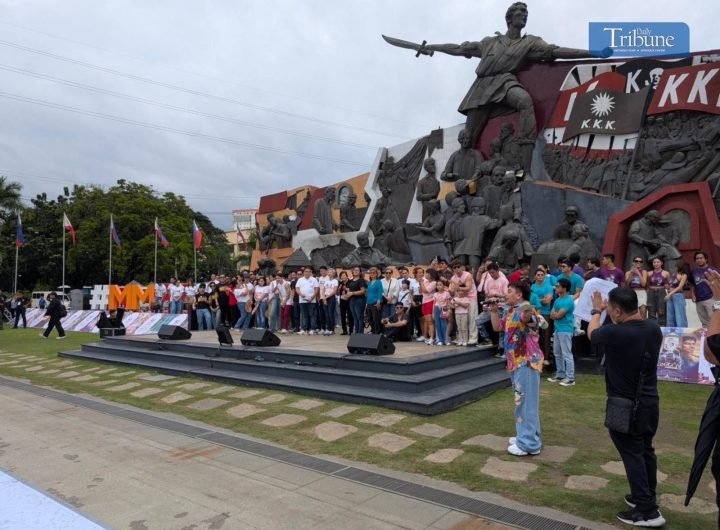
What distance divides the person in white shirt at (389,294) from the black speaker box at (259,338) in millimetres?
2631

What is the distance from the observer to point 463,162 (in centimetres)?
1912

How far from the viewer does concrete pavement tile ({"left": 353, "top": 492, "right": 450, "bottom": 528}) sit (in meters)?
3.60

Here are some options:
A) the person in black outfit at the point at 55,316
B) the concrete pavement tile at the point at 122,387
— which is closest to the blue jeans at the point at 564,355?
the concrete pavement tile at the point at 122,387

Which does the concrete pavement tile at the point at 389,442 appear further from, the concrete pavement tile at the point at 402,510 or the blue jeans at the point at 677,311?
the blue jeans at the point at 677,311

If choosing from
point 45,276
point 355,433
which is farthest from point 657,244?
point 45,276

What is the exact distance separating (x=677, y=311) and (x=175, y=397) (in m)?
8.51

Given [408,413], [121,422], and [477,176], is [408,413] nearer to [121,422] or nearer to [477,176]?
[121,422]

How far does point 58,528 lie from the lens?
2965 millimetres

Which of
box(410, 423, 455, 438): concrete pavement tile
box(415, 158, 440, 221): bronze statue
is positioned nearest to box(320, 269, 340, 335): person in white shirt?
box(410, 423, 455, 438): concrete pavement tile

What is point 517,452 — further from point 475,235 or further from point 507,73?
point 507,73

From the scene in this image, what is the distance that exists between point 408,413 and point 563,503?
277 centimetres

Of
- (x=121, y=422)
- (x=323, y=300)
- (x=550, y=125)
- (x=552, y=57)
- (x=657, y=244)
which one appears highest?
(x=552, y=57)

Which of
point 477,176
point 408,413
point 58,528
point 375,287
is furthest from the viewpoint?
point 477,176

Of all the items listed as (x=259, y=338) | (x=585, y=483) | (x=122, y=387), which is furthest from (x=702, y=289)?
(x=122, y=387)
